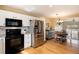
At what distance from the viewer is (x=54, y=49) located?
63.2 inches

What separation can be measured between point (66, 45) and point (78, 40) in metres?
0.29

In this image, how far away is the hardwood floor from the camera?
151 cm

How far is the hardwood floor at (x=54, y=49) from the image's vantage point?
151 cm

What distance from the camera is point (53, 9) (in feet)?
4.73

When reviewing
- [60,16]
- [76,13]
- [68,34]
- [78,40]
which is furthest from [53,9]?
[78,40]

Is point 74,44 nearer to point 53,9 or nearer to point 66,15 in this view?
point 66,15

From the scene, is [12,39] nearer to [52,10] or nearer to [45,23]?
[45,23]

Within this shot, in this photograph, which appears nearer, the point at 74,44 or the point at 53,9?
the point at 53,9

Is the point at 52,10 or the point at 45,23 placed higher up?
the point at 52,10

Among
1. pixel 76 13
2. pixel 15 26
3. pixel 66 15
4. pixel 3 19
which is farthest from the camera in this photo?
pixel 15 26

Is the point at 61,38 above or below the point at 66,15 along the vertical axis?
below

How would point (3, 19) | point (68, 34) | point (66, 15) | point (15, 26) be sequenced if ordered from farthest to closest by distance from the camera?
point (15, 26) < point (3, 19) < point (68, 34) < point (66, 15)

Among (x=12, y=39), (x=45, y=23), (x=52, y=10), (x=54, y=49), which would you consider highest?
(x=52, y=10)

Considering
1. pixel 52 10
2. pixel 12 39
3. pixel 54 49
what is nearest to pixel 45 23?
pixel 52 10
